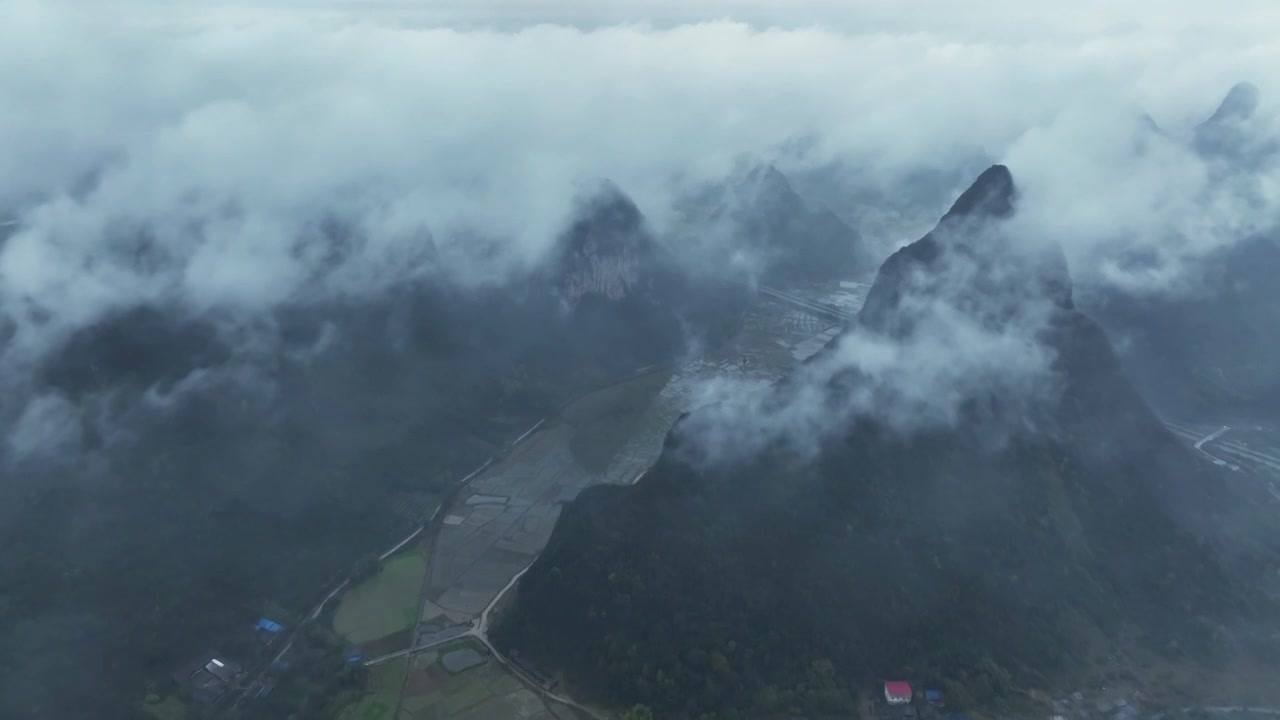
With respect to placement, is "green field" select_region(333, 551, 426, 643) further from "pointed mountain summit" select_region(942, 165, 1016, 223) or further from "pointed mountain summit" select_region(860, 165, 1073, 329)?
"pointed mountain summit" select_region(942, 165, 1016, 223)

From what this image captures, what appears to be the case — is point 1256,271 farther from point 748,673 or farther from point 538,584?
point 538,584

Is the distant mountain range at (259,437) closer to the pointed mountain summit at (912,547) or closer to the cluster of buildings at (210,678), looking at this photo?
the cluster of buildings at (210,678)

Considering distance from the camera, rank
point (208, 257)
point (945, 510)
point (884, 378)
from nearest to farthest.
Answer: point (945, 510)
point (884, 378)
point (208, 257)

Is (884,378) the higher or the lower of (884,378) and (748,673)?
the higher

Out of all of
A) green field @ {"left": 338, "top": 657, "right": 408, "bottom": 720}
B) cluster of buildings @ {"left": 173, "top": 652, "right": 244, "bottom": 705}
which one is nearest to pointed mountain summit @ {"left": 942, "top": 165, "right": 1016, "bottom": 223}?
green field @ {"left": 338, "top": 657, "right": 408, "bottom": 720}

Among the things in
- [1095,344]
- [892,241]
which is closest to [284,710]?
[1095,344]

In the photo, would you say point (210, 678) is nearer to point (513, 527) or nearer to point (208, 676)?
point (208, 676)
